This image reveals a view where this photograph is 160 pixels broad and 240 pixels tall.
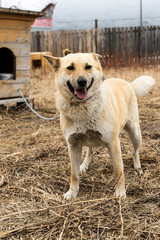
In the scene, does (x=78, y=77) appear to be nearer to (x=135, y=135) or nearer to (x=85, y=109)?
(x=85, y=109)

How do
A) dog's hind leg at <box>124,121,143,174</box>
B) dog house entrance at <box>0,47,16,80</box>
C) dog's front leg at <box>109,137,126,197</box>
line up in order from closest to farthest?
dog's front leg at <box>109,137,126,197</box>
dog's hind leg at <box>124,121,143,174</box>
dog house entrance at <box>0,47,16,80</box>

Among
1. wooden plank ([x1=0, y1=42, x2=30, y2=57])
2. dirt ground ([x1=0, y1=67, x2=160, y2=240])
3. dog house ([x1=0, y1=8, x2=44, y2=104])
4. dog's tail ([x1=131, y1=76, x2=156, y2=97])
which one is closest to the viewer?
dirt ground ([x1=0, y1=67, x2=160, y2=240])

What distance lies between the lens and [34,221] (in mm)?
2211

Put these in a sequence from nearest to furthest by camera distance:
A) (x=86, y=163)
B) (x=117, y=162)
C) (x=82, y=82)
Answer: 1. (x=82, y=82)
2. (x=117, y=162)
3. (x=86, y=163)

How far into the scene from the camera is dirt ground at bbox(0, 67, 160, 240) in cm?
210

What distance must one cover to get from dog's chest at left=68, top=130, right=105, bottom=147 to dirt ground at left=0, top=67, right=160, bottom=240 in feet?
1.20

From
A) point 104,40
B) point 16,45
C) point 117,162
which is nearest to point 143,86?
point 117,162

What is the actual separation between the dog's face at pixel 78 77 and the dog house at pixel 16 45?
3450 millimetres

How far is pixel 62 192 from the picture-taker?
2982 millimetres

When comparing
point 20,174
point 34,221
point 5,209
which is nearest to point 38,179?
point 20,174

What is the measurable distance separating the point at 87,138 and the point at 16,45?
395cm

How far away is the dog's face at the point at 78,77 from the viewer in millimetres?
2512

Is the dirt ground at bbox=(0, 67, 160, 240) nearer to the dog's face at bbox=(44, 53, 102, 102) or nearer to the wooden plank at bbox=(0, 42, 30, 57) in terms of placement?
the dog's face at bbox=(44, 53, 102, 102)

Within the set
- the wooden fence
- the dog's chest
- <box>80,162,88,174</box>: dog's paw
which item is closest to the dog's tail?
<box>80,162,88,174</box>: dog's paw
